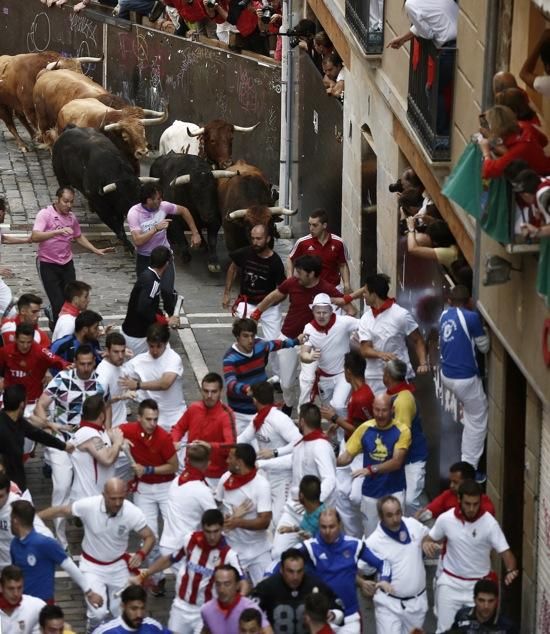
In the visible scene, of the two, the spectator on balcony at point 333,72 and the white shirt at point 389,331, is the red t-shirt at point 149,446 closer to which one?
the white shirt at point 389,331

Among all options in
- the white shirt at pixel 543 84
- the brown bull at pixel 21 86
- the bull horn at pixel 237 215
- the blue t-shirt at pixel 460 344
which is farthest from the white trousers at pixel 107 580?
the brown bull at pixel 21 86

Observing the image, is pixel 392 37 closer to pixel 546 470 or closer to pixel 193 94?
pixel 546 470

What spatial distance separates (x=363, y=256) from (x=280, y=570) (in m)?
9.23

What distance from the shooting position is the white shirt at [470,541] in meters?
13.2

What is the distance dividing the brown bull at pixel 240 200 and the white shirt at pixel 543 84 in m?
9.26

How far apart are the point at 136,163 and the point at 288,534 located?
14.0 metres

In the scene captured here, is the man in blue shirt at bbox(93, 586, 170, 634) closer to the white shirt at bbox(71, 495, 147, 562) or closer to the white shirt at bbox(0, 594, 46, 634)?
the white shirt at bbox(0, 594, 46, 634)

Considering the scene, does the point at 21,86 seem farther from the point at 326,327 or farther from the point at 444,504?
the point at 444,504

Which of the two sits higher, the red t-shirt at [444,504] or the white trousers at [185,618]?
the red t-shirt at [444,504]

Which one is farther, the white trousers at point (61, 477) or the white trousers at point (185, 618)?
the white trousers at point (61, 477)

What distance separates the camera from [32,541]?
12.9 meters

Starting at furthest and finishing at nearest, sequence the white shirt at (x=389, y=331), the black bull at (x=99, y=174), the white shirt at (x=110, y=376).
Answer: the black bull at (x=99, y=174) < the white shirt at (x=389, y=331) < the white shirt at (x=110, y=376)

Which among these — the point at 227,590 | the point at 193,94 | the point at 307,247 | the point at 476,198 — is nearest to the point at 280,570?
the point at 227,590

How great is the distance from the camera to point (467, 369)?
1485 centimetres
